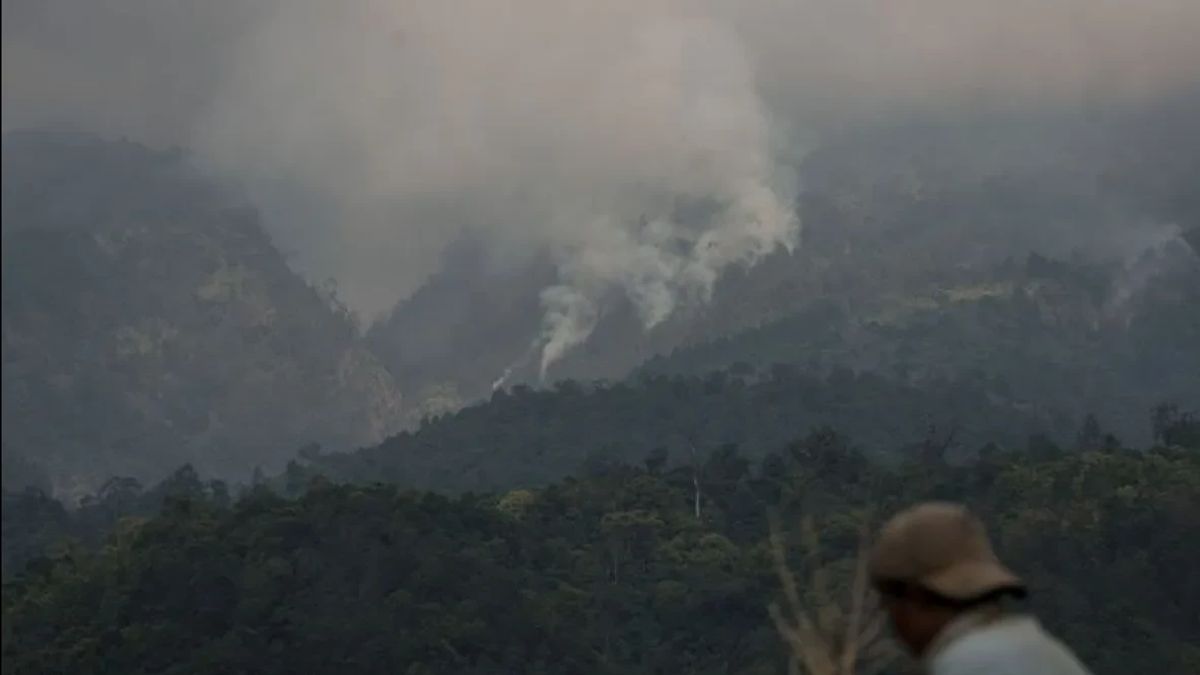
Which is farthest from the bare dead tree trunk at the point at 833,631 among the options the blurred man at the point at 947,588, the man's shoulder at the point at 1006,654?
the man's shoulder at the point at 1006,654

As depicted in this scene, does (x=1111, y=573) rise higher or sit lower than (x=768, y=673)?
higher

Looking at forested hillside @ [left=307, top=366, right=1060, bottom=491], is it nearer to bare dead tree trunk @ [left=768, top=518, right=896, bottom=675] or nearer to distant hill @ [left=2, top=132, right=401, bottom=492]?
distant hill @ [left=2, top=132, right=401, bottom=492]

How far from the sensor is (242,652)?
3142cm

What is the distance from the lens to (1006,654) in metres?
2.11

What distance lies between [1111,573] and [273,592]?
1791cm

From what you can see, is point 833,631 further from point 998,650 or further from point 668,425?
point 668,425

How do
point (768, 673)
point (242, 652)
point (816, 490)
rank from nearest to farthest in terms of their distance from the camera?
point (768, 673)
point (242, 652)
point (816, 490)

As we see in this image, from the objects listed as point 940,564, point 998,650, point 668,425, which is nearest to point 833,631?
point 940,564

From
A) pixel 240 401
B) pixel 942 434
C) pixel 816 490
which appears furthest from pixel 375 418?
pixel 816 490

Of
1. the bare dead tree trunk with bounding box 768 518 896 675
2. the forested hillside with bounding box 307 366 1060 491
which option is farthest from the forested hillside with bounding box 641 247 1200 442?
the bare dead tree trunk with bounding box 768 518 896 675

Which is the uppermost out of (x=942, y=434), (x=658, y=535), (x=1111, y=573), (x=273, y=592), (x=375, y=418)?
(x=375, y=418)

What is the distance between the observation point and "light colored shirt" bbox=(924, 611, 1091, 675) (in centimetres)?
210

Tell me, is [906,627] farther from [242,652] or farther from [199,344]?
[199,344]

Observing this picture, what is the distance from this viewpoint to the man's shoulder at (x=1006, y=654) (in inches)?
82.6
